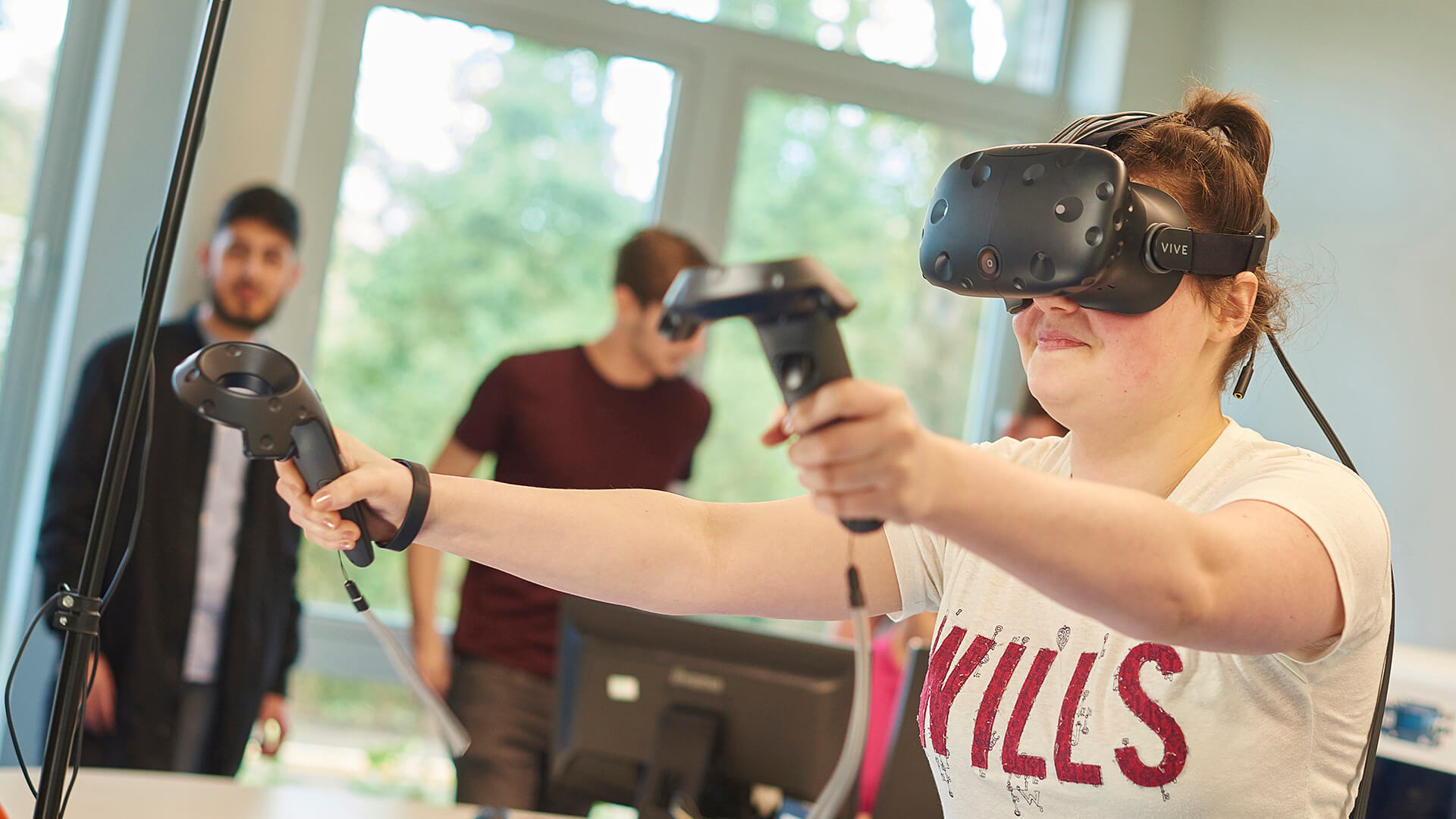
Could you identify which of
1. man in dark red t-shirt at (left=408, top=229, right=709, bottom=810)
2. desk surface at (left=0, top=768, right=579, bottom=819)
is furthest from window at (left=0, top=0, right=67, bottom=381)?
desk surface at (left=0, top=768, right=579, bottom=819)

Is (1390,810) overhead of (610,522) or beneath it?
beneath

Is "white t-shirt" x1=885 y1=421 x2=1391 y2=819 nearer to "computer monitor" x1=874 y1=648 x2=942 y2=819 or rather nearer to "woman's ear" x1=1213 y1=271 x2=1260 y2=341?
"woman's ear" x1=1213 y1=271 x2=1260 y2=341

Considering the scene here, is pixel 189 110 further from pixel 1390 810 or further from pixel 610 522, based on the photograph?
pixel 1390 810

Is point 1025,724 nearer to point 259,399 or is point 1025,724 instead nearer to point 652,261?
point 259,399

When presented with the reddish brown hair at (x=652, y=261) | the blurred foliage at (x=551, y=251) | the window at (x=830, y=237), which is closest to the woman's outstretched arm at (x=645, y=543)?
the reddish brown hair at (x=652, y=261)

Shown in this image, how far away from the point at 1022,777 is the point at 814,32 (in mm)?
3325

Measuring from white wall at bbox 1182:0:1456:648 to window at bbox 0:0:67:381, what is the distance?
3.25 meters

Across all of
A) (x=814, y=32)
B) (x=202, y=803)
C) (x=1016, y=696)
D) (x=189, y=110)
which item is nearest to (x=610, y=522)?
(x=1016, y=696)

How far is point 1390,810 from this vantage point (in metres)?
2.34

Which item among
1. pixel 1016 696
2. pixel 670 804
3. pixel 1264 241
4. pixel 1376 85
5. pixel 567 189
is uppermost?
pixel 1376 85

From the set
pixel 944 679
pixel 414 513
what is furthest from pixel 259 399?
pixel 944 679

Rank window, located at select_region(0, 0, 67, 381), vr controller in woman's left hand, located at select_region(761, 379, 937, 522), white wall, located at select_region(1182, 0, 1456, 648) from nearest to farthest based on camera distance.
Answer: vr controller in woman's left hand, located at select_region(761, 379, 937, 522), white wall, located at select_region(1182, 0, 1456, 648), window, located at select_region(0, 0, 67, 381)

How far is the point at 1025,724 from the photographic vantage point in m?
1.07

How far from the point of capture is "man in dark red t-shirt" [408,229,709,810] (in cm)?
261
